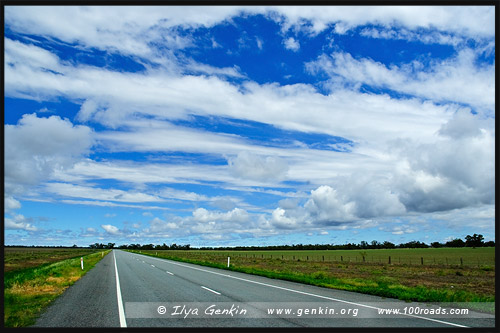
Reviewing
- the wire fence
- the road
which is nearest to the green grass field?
the wire fence

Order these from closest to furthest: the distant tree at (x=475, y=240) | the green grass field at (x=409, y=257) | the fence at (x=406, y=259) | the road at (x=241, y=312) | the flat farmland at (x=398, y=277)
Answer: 1. the road at (x=241, y=312)
2. the flat farmland at (x=398, y=277)
3. the fence at (x=406, y=259)
4. the green grass field at (x=409, y=257)
5. the distant tree at (x=475, y=240)

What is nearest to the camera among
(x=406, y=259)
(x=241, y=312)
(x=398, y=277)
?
(x=241, y=312)

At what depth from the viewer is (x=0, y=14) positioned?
6.29 m

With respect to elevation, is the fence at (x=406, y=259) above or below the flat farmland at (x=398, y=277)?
below

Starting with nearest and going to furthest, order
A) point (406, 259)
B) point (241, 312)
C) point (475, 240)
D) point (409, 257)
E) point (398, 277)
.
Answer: point (241, 312), point (398, 277), point (406, 259), point (409, 257), point (475, 240)

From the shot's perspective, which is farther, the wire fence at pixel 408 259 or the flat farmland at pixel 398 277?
the wire fence at pixel 408 259

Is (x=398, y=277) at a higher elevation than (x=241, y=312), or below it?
below

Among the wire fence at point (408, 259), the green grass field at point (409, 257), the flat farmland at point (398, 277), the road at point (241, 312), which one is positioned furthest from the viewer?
the green grass field at point (409, 257)

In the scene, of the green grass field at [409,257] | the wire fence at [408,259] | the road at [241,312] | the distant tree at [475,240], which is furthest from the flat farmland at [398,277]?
the distant tree at [475,240]

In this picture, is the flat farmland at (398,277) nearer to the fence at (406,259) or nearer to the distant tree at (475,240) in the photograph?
the fence at (406,259)

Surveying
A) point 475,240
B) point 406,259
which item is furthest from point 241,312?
point 475,240

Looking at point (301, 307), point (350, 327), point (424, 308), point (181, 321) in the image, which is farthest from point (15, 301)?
point (424, 308)

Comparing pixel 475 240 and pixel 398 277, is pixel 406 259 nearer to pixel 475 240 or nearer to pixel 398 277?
pixel 398 277
